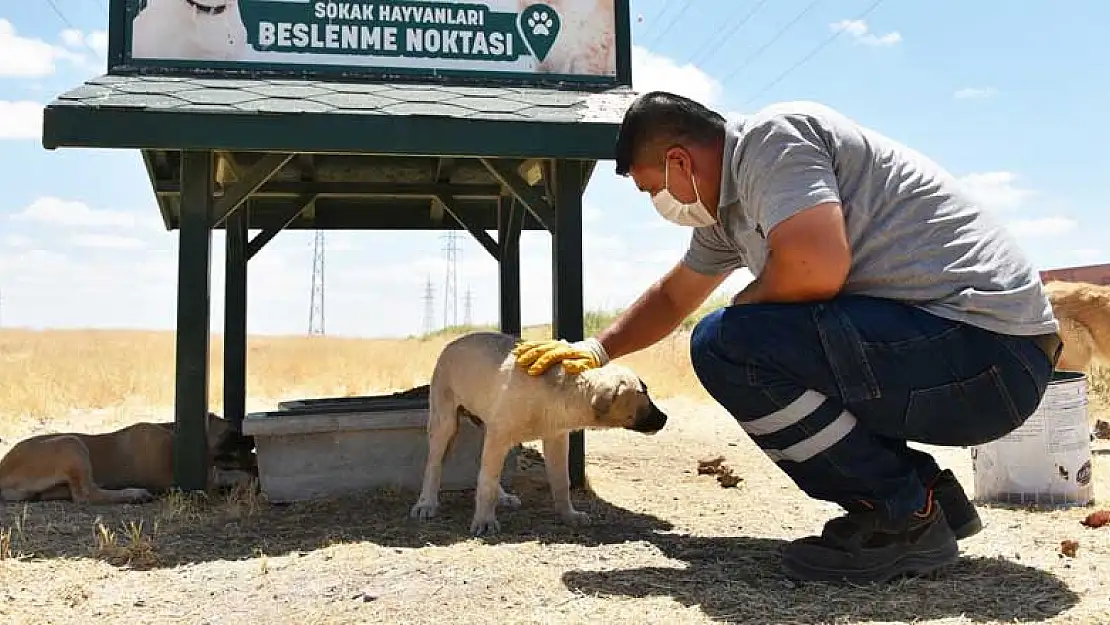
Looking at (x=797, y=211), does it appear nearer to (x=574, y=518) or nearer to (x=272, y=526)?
(x=574, y=518)

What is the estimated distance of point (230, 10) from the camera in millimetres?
6676

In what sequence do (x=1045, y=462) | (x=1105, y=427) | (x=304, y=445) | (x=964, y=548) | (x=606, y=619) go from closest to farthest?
(x=606, y=619) < (x=964, y=548) < (x=1045, y=462) < (x=304, y=445) < (x=1105, y=427)

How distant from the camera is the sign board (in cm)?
659

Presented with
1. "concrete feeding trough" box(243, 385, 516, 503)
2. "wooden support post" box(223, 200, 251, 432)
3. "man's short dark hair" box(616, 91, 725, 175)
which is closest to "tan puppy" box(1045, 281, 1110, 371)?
"concrete feeding trough" box(243, 385, 516, 503)

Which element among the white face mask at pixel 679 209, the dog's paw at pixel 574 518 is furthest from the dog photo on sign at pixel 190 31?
the white face mask at pixel 679 209

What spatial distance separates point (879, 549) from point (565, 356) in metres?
1.68

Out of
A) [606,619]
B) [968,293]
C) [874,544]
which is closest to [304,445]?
[606,619]

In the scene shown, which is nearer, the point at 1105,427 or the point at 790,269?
the point at 790,269

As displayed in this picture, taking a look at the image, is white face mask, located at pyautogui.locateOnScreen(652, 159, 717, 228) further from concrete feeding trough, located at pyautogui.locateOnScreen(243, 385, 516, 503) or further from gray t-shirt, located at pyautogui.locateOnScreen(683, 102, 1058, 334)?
concrete feeding trough, located at pyautogui.locateOnScreen(243, 385, 516, 503)

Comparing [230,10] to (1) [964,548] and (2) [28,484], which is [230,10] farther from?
(1) [964,548]

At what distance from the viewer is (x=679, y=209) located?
12.5 feet

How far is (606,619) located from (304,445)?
338 centimetres

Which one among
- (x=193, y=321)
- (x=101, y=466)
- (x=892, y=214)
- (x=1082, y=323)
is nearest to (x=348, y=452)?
(x=193, y=321)

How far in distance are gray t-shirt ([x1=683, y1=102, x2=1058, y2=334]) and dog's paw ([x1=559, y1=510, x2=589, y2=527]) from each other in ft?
7.51
